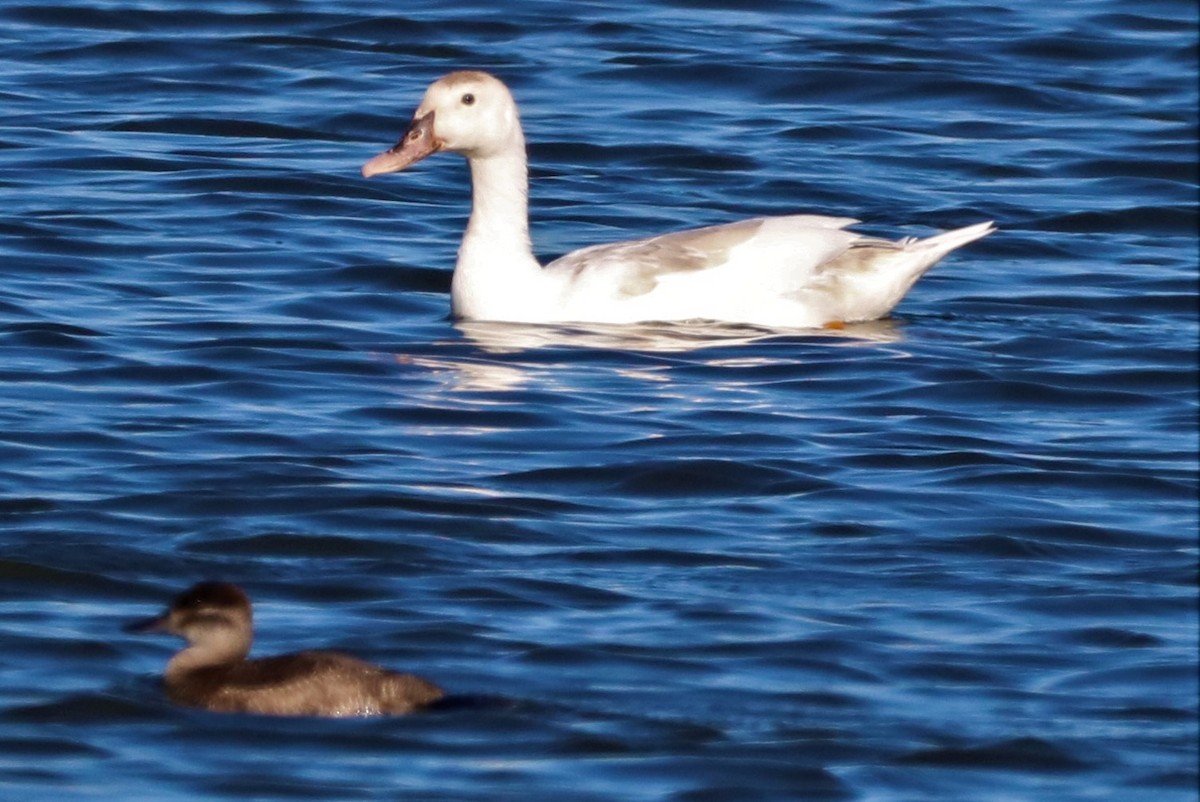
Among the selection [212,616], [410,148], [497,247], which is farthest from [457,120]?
[212,616]

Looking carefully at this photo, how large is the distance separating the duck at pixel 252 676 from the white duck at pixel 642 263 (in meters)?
4.51

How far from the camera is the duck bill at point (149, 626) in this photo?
741 cm

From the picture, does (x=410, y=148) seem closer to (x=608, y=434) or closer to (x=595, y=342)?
(x=595, y=342)

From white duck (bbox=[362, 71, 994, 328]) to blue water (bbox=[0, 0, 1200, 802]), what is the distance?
169 millimetres

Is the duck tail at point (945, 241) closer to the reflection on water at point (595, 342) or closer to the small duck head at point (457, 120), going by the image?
the reflection on water at point (595, 342)

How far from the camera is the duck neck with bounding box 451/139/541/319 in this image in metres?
11.9

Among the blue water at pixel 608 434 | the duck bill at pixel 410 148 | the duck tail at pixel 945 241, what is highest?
the duck bill at pixel 410 148

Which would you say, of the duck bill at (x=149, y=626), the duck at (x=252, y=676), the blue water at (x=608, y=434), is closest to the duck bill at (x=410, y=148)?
the blue water at (x=608, y=434)

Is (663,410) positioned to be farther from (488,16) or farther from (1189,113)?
(488,16)

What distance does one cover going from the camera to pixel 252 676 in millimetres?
7203

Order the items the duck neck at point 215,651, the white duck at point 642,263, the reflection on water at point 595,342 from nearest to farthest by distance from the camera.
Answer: the duck neck at point 215,651, the reflection on water at point 595,342, the white duck at point 642,263

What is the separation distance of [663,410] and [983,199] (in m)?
4.65

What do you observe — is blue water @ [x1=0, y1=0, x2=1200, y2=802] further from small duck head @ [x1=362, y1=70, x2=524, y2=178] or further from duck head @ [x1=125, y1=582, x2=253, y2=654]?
small duck head @ [x1=362, y1=70, x2=524, y2=178]

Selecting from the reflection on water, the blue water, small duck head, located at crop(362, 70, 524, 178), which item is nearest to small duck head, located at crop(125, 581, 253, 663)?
the blue water
